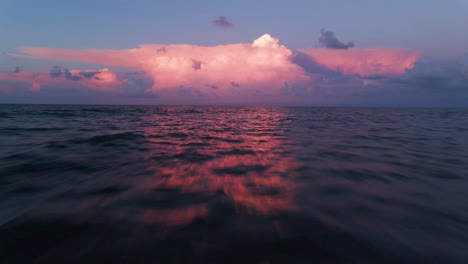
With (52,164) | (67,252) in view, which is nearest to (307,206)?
(67,252)

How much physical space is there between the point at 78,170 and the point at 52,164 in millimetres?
1242

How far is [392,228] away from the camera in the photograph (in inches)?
129

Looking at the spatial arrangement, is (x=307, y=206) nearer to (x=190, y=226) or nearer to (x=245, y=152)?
(x=190, y=226)

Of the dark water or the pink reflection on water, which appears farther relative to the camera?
the pink reflection on water

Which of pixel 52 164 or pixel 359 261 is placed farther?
pixel 52 164

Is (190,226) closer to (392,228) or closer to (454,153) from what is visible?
(392,228)

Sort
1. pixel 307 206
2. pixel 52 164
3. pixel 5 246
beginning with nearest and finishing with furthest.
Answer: pixel 5 246 < pixel 307 206 < pixel 52 164

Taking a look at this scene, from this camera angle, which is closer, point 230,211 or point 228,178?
point 230,211

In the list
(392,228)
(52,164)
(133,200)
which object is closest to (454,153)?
(392,228)

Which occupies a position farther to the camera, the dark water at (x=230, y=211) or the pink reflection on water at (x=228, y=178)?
the pink reflection on water at (x=228, y=178)

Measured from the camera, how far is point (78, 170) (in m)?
6.05

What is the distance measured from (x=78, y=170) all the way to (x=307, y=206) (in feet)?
20.6

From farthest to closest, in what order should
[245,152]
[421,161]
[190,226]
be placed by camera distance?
[245,152] → [421,161] → [190,226]

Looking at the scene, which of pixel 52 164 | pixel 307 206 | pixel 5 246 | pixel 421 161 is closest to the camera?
pixel 5 246
